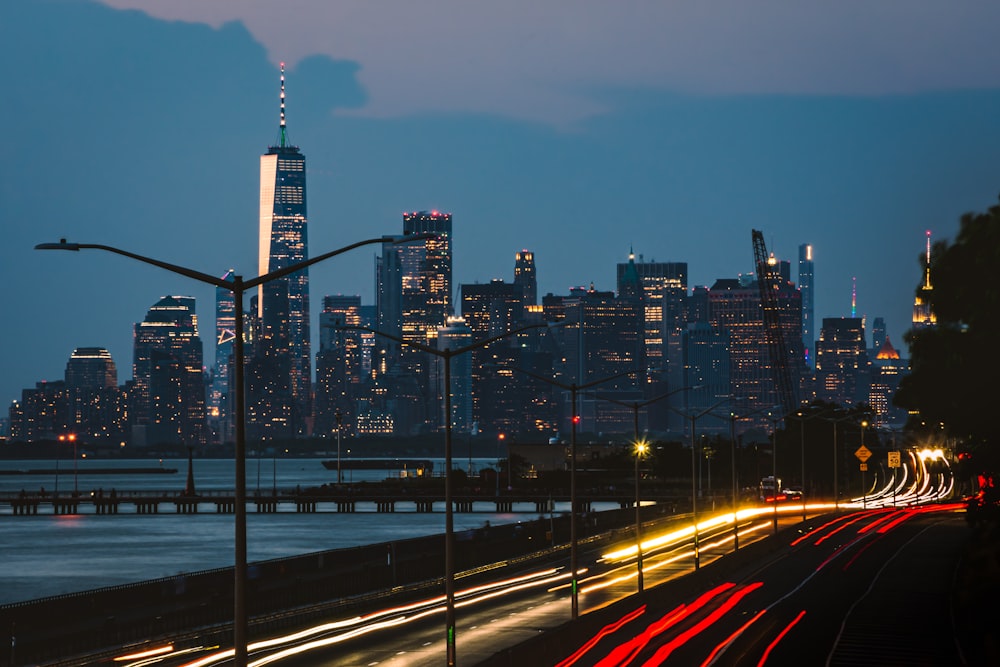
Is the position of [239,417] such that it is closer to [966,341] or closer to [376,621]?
[376,621]

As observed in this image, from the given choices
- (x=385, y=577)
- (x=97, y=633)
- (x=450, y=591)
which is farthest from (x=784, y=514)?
(x=450, y=591)

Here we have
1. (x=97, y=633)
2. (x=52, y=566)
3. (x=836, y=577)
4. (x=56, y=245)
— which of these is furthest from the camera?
(x=52, y=566)

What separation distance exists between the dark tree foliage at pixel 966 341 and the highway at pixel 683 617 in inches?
338

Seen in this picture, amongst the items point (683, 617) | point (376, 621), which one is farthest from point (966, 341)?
point (376, 621)

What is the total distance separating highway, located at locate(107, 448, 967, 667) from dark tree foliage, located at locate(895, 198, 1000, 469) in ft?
28.2

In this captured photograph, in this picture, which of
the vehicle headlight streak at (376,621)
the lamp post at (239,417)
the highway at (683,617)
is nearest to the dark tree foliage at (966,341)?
the highway at (683,617)

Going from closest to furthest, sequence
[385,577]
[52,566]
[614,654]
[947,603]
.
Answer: [614,654]
[947,603]
[385,577]
[52,566]

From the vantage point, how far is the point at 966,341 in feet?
214

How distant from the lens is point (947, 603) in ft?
220

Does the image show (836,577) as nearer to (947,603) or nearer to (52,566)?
(947,603)

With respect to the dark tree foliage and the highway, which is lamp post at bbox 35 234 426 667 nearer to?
the highway

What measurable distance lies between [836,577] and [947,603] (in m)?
11.9

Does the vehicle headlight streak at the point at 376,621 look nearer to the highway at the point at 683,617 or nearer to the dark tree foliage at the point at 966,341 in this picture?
the highway at the point at 683,617

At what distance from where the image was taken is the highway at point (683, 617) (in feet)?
161
